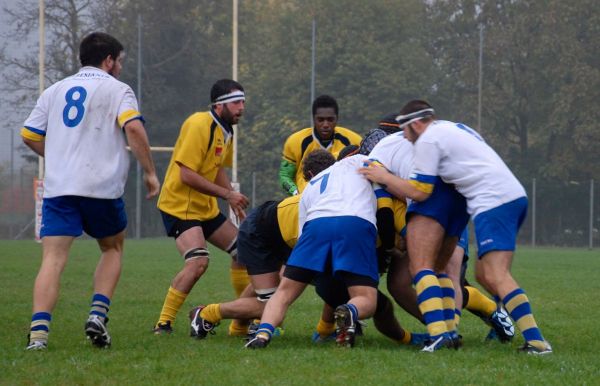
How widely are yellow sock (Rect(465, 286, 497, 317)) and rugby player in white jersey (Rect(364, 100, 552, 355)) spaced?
908mm

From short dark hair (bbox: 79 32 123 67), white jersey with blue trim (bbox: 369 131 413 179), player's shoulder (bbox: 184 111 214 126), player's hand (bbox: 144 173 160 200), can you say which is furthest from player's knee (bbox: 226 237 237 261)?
short dark hair (bbox: 79 32 123 67)

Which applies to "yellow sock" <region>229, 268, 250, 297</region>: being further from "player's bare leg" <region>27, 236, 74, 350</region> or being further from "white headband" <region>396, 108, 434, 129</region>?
"white headband" <region>396, 108, 434, 129</region>

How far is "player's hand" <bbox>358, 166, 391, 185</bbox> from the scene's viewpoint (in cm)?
791

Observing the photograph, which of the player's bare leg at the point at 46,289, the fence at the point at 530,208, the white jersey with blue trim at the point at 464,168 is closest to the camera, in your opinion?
the white jersey with blue trim at the point at 464,168

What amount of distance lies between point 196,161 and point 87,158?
1.86m

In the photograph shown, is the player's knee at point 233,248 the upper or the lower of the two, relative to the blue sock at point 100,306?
upper

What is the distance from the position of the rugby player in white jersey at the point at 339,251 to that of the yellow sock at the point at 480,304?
1151 millimetres

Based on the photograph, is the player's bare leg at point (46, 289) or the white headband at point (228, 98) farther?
the white headband at point (228, 98)

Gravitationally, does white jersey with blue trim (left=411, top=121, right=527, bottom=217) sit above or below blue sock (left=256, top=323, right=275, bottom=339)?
above

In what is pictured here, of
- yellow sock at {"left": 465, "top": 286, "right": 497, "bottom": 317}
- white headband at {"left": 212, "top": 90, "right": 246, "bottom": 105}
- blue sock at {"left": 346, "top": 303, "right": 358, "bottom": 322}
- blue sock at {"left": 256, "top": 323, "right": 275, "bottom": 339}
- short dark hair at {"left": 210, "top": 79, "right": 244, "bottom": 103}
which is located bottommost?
blue sock at {"left": 256, "top": 323, "right": 275, "bottom": 339}

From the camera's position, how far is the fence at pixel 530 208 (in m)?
35.6

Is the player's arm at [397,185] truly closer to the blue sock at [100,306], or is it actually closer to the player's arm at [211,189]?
the player's arm at [211,189]

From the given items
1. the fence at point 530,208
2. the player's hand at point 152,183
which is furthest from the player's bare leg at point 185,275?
the fence at point 530,208

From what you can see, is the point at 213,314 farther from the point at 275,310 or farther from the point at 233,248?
the point at 233,248
